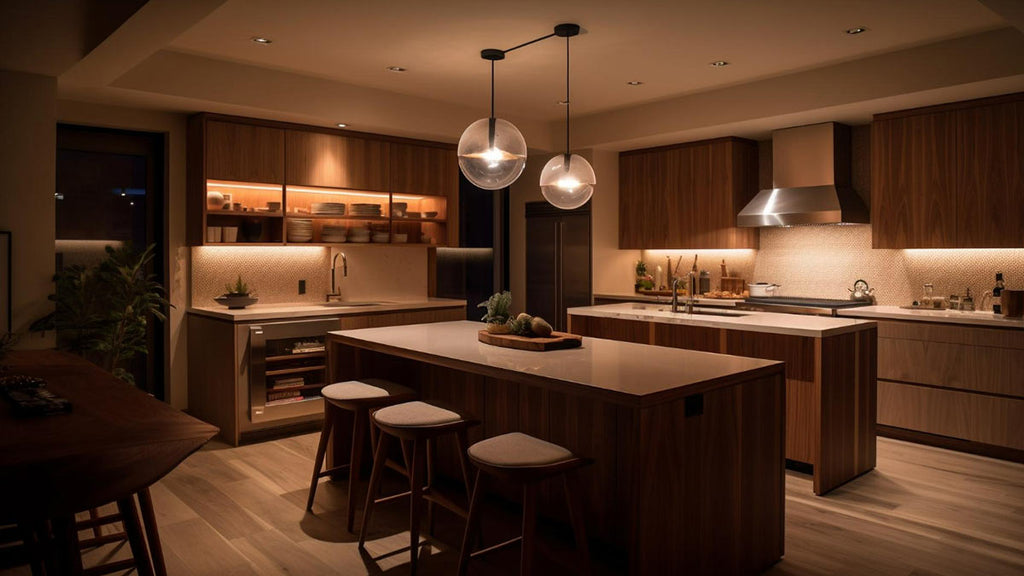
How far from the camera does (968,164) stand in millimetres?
4883

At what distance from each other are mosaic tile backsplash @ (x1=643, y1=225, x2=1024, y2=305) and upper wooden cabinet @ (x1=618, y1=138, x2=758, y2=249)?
0.29 m

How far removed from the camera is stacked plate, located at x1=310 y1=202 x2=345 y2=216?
5.80 m

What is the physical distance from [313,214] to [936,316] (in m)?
4.77

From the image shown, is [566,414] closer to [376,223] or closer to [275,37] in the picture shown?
[275,37]

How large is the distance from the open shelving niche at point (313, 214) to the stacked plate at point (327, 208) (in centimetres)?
3

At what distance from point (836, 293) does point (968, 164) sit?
1.54 metres

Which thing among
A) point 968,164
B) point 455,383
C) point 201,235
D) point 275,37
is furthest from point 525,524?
point 968,164

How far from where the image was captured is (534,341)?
3.35 meters

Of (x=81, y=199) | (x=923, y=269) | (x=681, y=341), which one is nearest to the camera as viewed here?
(x=681, y=341)

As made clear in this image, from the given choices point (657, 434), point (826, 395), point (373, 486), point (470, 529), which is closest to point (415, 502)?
point (373, 486)

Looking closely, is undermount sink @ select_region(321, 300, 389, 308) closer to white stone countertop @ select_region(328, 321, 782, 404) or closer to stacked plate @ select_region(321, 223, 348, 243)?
stacked plate @ select_region(321, 223, 348, 243)

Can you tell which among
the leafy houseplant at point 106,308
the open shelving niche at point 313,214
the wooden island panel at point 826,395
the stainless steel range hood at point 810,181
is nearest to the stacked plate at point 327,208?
the open shelving niche at point 313,214

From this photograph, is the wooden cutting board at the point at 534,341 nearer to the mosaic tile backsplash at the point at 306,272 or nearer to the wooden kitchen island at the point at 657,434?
the wooden kitchen island at the point at 657,434

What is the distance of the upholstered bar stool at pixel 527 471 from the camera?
2357 mm
